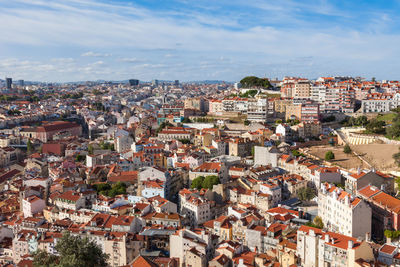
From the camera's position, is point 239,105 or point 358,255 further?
point 239,105

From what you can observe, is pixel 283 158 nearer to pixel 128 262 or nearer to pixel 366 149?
pixel 366 149

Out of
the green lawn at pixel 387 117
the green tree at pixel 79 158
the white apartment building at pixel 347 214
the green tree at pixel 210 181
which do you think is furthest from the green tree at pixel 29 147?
the green lawn at pixel 387 117

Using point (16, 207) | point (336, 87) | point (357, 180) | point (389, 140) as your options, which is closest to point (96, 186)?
point (16, 207)

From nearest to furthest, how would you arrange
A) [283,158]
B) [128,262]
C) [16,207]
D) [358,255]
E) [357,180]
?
[358,255] → [128,262] → [357,180] → [16,207] → [283,158]

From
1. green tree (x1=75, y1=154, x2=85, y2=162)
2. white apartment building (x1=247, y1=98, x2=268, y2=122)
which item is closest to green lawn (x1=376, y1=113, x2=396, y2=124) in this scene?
white apartment building (x1=247, y1=98, x2=268, y2=122)

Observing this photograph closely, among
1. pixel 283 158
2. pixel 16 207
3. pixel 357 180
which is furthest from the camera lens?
pixel 283 158

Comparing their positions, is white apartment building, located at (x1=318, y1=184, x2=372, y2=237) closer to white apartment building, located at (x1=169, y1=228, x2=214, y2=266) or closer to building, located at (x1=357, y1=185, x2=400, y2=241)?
building, located at (x1=357, y1=185, x2=400, y2=241)

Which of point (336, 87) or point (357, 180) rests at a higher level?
point (336, 87)
